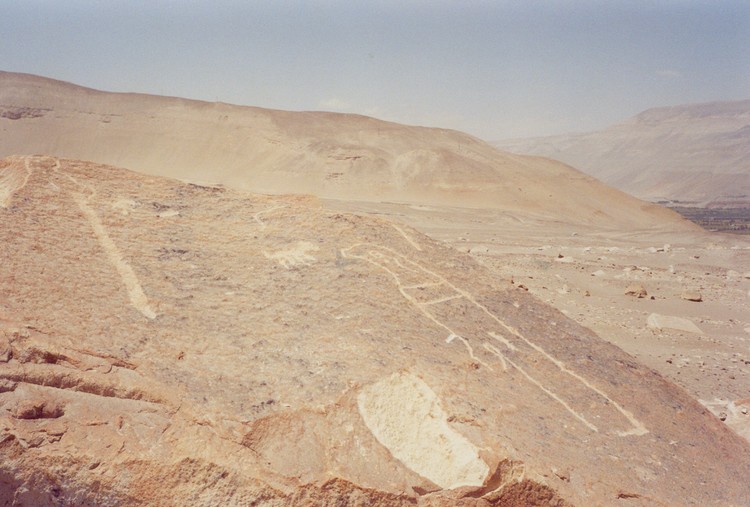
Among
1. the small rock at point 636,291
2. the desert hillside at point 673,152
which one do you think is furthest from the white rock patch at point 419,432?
the desert hillside at point 673,152

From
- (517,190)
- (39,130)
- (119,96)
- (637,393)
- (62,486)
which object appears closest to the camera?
(62,486)

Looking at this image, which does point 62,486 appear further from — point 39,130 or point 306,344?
point 39,130

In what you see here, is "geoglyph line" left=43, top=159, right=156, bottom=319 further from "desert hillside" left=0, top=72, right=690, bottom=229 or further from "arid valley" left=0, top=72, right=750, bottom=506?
"desert hillside" left=0, top=72, right=690, bottom=229

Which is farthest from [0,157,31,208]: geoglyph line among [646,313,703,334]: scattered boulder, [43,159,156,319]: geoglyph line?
[646,313,703,334]: scattered boulder

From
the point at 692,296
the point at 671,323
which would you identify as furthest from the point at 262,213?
the point at 692,296

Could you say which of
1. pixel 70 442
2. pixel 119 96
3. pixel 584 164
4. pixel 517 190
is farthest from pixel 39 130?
pixel 584 164
